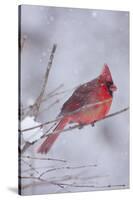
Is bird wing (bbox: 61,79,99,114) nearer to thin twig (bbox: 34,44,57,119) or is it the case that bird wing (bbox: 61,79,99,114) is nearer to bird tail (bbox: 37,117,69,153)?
bird tail (bbox: 37,117,69,153)

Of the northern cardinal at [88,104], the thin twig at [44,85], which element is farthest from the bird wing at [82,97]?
the thin twig at [44,85]

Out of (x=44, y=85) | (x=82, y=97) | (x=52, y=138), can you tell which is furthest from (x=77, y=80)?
(x=52, y=138)

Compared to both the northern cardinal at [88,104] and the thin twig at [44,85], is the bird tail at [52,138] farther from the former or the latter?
the thin twig at [44,85]

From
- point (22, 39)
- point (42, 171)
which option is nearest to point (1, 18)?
point (22, 39)

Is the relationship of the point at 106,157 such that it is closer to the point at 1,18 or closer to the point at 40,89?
the point at 40,89

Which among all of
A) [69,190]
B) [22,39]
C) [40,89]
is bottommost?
[69,190]

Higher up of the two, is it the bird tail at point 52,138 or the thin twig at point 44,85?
the thin twig at point 44,85
